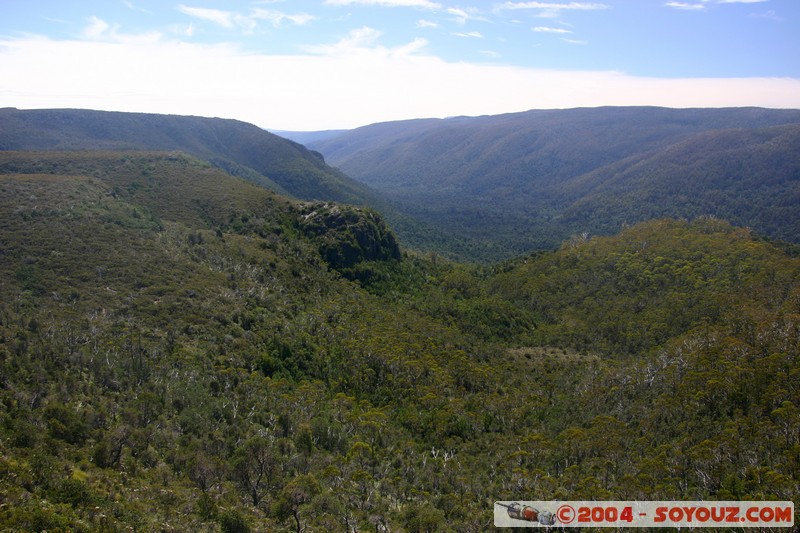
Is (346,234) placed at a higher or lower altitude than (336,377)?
higher

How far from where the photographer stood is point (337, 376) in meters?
55.6

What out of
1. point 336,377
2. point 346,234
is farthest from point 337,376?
point 346,234

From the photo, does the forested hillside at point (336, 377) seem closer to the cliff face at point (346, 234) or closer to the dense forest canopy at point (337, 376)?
the dense forest canopy at point (337, 376)

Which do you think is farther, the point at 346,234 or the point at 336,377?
the point at 346,234

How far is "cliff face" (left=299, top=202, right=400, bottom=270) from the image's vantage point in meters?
93.0

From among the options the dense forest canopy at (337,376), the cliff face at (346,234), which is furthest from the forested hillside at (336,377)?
the cliff face at (346,234)

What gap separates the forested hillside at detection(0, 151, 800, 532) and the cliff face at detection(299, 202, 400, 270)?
1.99 feet

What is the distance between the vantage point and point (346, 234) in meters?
95.6

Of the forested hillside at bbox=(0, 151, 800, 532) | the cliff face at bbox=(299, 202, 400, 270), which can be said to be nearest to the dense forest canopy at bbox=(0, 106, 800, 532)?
the forested hillside at bbox=(0, 151, 800, 532)

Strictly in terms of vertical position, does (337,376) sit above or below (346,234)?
below

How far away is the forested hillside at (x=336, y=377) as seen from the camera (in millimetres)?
28797

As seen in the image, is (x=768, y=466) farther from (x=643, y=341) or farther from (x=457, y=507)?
(x=643, y=341)

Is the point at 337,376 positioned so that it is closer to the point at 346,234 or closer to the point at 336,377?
the point at 336,377

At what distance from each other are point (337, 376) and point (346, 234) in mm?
44673
